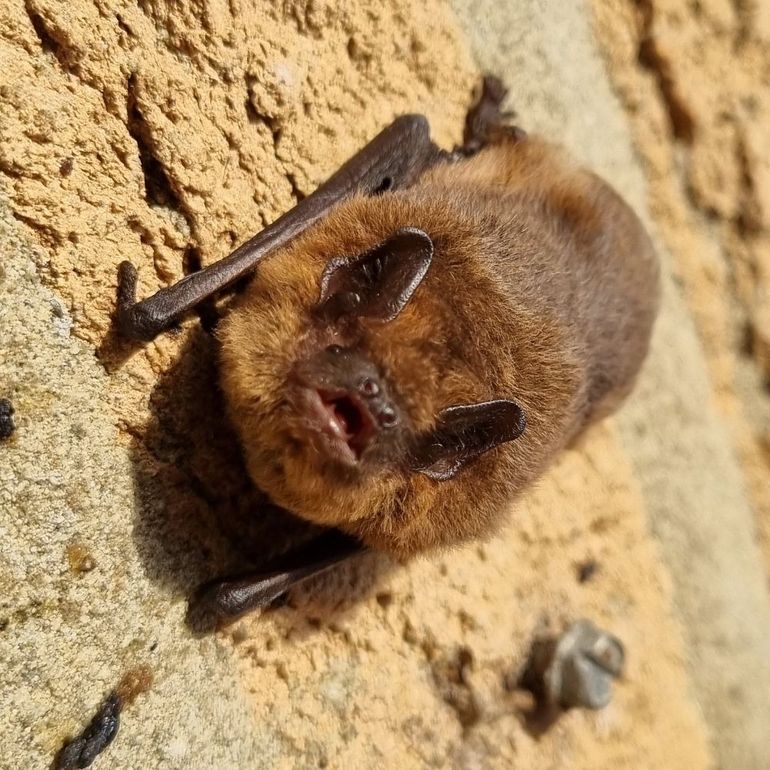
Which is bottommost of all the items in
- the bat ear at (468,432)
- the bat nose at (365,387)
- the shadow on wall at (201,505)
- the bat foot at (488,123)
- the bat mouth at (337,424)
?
the shadow on wall at (201,505)

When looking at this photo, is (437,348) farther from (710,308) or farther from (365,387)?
(710,308)

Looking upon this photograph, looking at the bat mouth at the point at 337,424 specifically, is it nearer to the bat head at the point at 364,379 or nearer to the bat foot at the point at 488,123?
the bat head at the point at 364,379

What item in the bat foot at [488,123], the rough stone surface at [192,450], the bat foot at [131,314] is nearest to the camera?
the rough stone surface at [192,450]

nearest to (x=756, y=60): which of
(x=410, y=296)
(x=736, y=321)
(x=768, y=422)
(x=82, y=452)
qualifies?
(x=736, y=321)

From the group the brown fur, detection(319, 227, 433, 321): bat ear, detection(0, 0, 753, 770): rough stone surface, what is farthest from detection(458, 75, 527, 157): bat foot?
detection(319, 227, 433, 321): bat ear

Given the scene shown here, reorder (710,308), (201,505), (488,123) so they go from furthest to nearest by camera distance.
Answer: (710,308) < (488,123) < (201,505)

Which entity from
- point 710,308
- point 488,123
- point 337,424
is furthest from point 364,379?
point 710,308

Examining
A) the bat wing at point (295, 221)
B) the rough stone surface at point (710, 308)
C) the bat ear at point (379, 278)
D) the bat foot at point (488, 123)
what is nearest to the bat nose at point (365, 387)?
the bat ear at point (379, 278)
